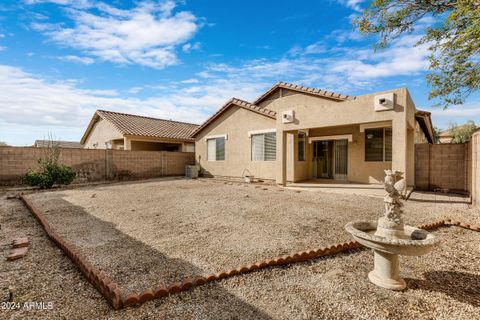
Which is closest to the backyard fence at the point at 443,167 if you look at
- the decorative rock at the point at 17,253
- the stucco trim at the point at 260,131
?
the stucco trim at the point at 260,131

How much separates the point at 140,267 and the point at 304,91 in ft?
46.0

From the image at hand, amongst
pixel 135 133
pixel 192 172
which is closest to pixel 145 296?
pixel 192 172

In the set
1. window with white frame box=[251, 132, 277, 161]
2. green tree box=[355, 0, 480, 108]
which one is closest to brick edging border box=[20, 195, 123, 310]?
green tree box=[355, 0, 480, 108]

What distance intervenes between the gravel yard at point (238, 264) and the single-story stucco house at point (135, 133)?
1278 centimetres

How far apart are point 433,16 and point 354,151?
639cm

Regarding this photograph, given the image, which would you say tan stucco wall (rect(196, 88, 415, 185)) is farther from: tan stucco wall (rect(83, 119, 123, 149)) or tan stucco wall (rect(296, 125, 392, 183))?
tan stucco wall (rect(83, 119, 123, 149))

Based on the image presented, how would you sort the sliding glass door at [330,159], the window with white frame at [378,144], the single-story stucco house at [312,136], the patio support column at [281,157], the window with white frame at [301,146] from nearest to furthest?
the single-story stucco house at [312,136] < the window with white frame at [378,144] < the patio support column at [281,157] < the sliding glass door at [330,159] < the window with white frame at [301,146]

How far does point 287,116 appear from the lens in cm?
1197

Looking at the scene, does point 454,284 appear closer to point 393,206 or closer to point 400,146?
point 393,206

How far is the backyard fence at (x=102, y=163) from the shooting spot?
12844 mm

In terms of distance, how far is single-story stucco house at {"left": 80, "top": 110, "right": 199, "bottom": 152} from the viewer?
19.4 metres

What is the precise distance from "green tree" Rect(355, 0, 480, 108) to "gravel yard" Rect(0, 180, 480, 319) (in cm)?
468

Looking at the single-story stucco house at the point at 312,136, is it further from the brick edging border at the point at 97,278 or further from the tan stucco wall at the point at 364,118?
the brick edging border at the point at 97,278

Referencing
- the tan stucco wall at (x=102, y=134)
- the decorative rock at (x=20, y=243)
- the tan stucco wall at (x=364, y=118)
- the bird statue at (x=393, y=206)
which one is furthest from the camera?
the tan stucco wall at (x=102, y=134)
